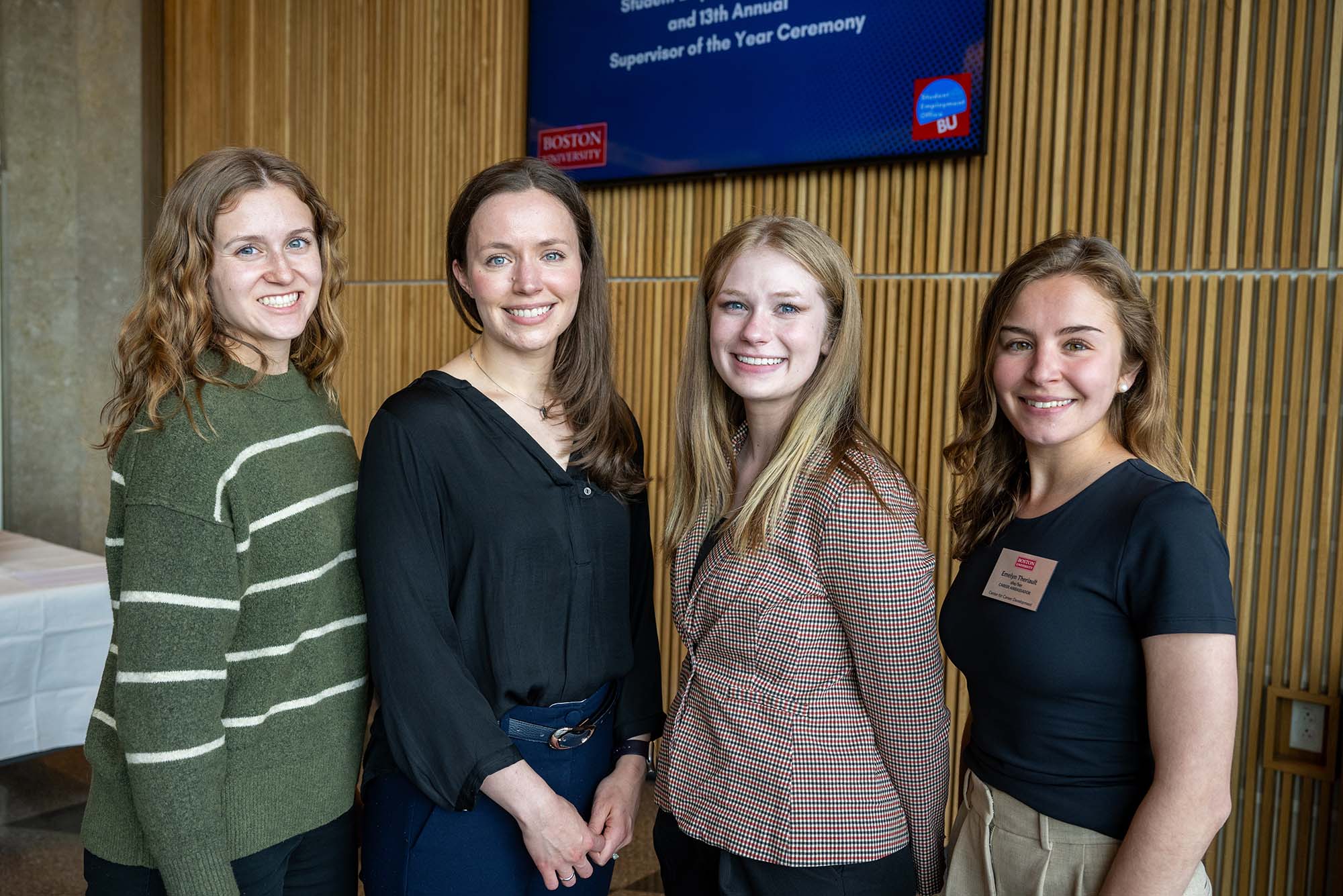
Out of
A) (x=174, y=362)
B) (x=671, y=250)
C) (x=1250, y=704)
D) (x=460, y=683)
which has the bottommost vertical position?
(x=1250, y=704)

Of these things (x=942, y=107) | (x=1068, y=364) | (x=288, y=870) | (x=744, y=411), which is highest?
(x=942, y=107)

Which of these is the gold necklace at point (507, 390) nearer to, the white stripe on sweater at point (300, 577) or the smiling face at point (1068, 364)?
the white stripe on sweater at point (300, 577)

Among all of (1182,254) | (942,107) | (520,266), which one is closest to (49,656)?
(520,266)

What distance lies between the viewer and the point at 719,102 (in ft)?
13.7

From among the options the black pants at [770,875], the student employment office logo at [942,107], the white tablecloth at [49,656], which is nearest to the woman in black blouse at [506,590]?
the black pants at [770,875]

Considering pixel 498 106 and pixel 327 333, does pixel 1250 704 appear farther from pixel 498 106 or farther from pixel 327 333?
pixel 498 106

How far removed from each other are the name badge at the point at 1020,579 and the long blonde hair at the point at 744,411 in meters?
0.25

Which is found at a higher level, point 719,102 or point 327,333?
point 719,102

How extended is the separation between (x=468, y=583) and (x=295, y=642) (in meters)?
0.29

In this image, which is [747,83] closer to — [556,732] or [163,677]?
[556,732]

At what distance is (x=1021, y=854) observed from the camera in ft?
5.44

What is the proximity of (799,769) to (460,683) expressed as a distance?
58 cm

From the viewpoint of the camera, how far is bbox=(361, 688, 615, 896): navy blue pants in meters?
1.78

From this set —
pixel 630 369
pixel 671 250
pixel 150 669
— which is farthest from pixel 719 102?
pixel 150 669
